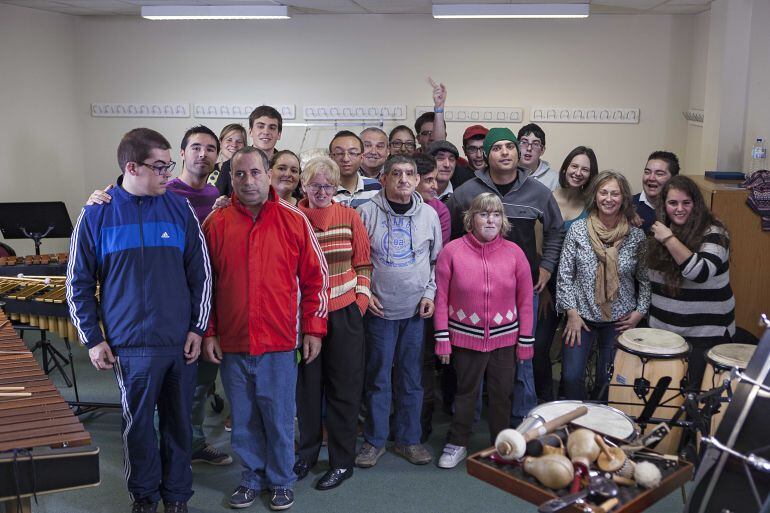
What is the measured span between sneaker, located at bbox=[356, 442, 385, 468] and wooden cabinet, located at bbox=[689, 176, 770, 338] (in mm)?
2408

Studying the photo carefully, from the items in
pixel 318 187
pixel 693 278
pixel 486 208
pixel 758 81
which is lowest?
pixel 693 278

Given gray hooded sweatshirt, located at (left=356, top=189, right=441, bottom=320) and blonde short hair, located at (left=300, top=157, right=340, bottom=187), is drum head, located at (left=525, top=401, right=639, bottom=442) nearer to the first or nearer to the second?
gray hooded sweatshirt, located at (left=356, top=189, right=441, bottom=320)

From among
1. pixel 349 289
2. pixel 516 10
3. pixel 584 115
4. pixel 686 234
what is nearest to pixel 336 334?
pixel 349 289

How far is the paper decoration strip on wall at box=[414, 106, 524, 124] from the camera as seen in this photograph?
673 cm

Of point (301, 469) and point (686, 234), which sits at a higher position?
point (686, 234)

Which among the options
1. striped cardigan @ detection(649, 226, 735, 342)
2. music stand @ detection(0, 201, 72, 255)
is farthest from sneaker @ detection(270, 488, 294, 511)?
music stand @ detection(0, 201, 72, 255)

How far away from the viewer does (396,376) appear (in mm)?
3775

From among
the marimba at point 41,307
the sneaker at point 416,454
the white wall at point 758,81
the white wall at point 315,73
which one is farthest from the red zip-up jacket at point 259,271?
the white wall at point 315,73

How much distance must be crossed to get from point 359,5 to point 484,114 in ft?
4.75

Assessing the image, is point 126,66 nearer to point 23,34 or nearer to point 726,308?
point 23,34

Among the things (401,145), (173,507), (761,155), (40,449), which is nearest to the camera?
(40,449)

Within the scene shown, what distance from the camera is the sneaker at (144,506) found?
10.3ft

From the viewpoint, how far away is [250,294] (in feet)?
10.2

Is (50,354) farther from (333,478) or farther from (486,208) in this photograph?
(486,208)
